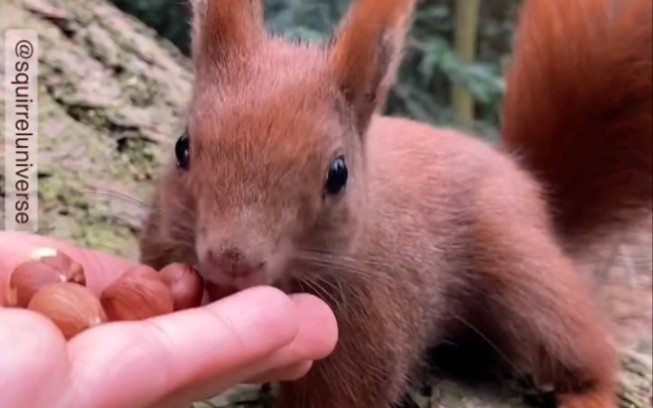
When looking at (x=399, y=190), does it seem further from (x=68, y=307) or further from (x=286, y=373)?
(x=68, y=307)

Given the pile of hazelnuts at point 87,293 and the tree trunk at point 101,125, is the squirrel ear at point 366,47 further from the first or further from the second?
the tree trunk at point 101,125

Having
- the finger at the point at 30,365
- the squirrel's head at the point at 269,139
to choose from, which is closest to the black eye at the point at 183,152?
the squirrel's head at the point at 269,139

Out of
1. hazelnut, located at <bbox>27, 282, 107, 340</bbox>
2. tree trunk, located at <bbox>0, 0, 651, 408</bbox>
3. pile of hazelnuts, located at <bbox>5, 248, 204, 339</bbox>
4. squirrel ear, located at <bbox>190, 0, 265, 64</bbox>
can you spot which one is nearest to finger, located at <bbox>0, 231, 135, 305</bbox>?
pile of hazelnuts, located at <bbox>5, 248, 204, 339</bbox>

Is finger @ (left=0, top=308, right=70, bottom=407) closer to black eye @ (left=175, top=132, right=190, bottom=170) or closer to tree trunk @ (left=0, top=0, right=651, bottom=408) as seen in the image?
black eye @ (left=175, top=132, right=190, bottom=170)

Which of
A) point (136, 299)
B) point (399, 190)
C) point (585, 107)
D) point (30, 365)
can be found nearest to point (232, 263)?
point (136, 299)

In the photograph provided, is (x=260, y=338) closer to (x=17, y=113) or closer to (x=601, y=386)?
(x=17, y=113)

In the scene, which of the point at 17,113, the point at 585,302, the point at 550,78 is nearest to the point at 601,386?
the point at 585,302
